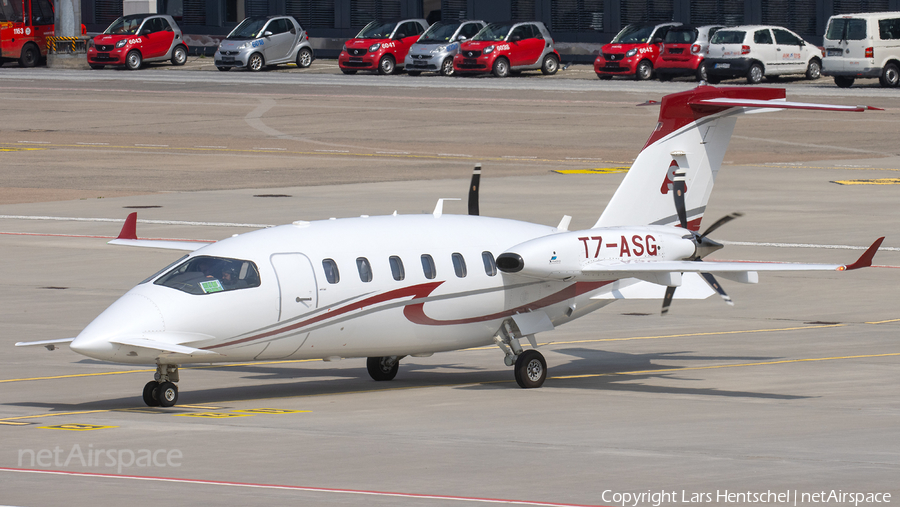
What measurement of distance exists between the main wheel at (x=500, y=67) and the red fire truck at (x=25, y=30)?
115ft

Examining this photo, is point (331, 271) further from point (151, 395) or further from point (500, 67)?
point (500, 67)

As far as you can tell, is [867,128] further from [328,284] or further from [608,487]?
[608,487]

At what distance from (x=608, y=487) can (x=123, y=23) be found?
98.0 metres

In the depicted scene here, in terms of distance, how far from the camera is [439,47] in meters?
97.1

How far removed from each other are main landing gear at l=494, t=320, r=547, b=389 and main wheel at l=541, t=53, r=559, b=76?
75.4m

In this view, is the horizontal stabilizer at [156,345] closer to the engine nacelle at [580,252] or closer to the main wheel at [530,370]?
the engine nacelle at [580,252]

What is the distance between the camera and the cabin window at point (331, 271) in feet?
68.8

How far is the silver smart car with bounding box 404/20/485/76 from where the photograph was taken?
318ft

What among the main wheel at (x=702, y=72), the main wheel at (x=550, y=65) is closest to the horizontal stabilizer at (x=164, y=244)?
the main wheel at (x=702, y=72)

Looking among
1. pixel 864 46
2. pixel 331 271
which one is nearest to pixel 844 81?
pixel 864 46

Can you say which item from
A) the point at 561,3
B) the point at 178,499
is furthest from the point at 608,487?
the point at 561,3

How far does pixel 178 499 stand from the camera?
14.8 m

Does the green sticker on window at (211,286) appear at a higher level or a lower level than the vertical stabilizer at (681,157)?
lower

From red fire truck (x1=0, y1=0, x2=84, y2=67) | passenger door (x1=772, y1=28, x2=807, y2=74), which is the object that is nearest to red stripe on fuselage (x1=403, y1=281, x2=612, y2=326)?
passenger door (x1=772, y1=28, x2=807, y2=74)
